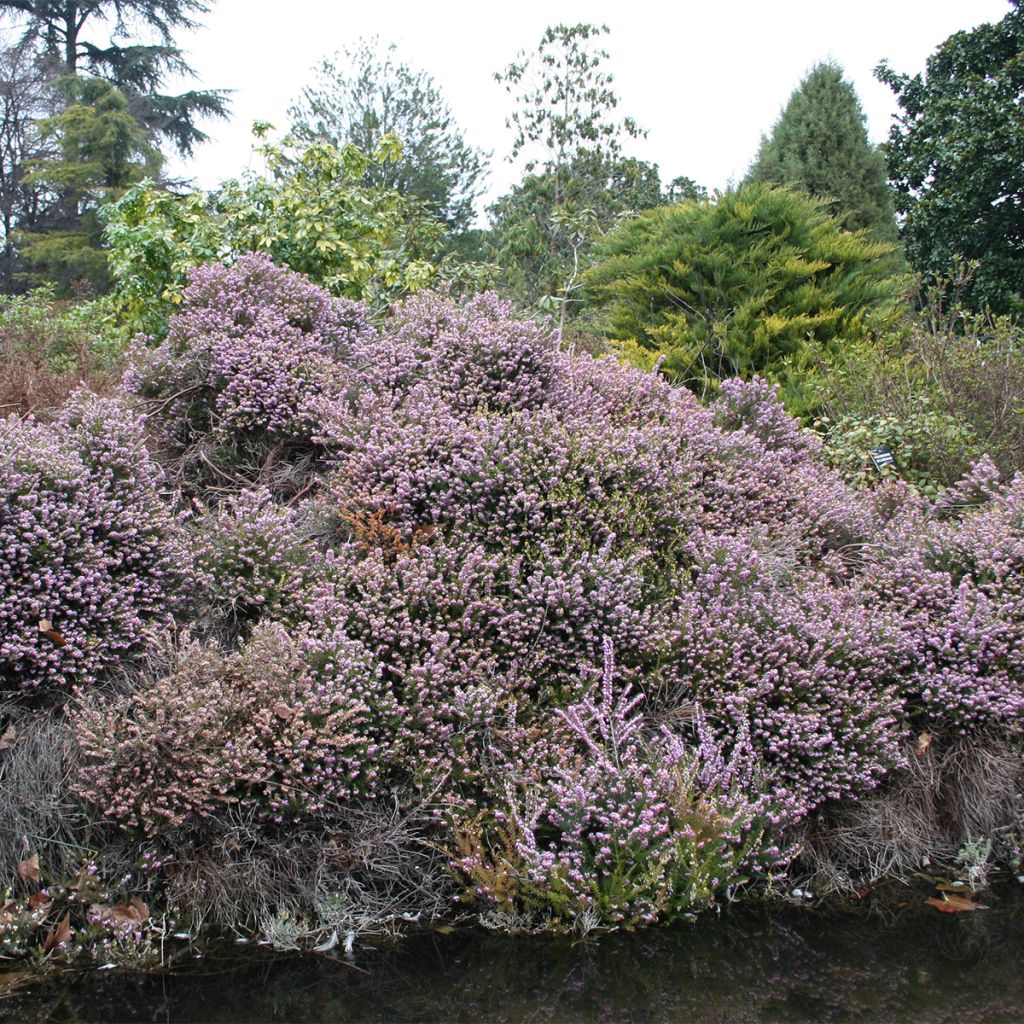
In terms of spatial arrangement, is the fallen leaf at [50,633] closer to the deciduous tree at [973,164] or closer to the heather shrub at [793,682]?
the heather shrub at [793,682]

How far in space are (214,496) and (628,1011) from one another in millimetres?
3435

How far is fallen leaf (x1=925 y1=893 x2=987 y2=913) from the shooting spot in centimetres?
386

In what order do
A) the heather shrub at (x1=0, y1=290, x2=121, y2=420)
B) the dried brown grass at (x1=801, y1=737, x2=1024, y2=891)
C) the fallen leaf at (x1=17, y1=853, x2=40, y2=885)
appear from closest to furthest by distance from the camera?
the fallen leaf at (x1=17, y1=853, x2=40, y2=885) < the dried brown grass at (x1=801, y1=737, x2=1024, y2=891) < the heather shrub at (x1=0, y1=290, x2=121, y2=420)

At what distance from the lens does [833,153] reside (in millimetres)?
19547

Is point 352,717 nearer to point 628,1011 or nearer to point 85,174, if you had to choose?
point 628,1011

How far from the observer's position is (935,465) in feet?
21.6

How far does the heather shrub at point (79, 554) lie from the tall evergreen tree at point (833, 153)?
58.1 ft

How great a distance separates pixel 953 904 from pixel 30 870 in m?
3.55

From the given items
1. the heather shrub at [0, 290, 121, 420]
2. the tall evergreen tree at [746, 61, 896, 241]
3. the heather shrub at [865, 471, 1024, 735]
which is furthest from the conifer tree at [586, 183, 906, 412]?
the tall evergreen tree at [746, 61, 896, 241]

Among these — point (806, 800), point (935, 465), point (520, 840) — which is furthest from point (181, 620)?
point (935, 465)

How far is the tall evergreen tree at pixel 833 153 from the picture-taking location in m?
19.2

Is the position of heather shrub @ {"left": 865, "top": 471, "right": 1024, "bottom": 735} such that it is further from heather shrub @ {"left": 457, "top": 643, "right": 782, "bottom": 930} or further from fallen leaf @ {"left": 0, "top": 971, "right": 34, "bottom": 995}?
fallen leaf @ {"left": 0, "top": 971, "right": 34, "bottom": 995}

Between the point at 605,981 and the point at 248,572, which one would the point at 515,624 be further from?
the point at 605,981

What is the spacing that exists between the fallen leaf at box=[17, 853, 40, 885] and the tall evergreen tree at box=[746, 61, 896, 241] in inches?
744
